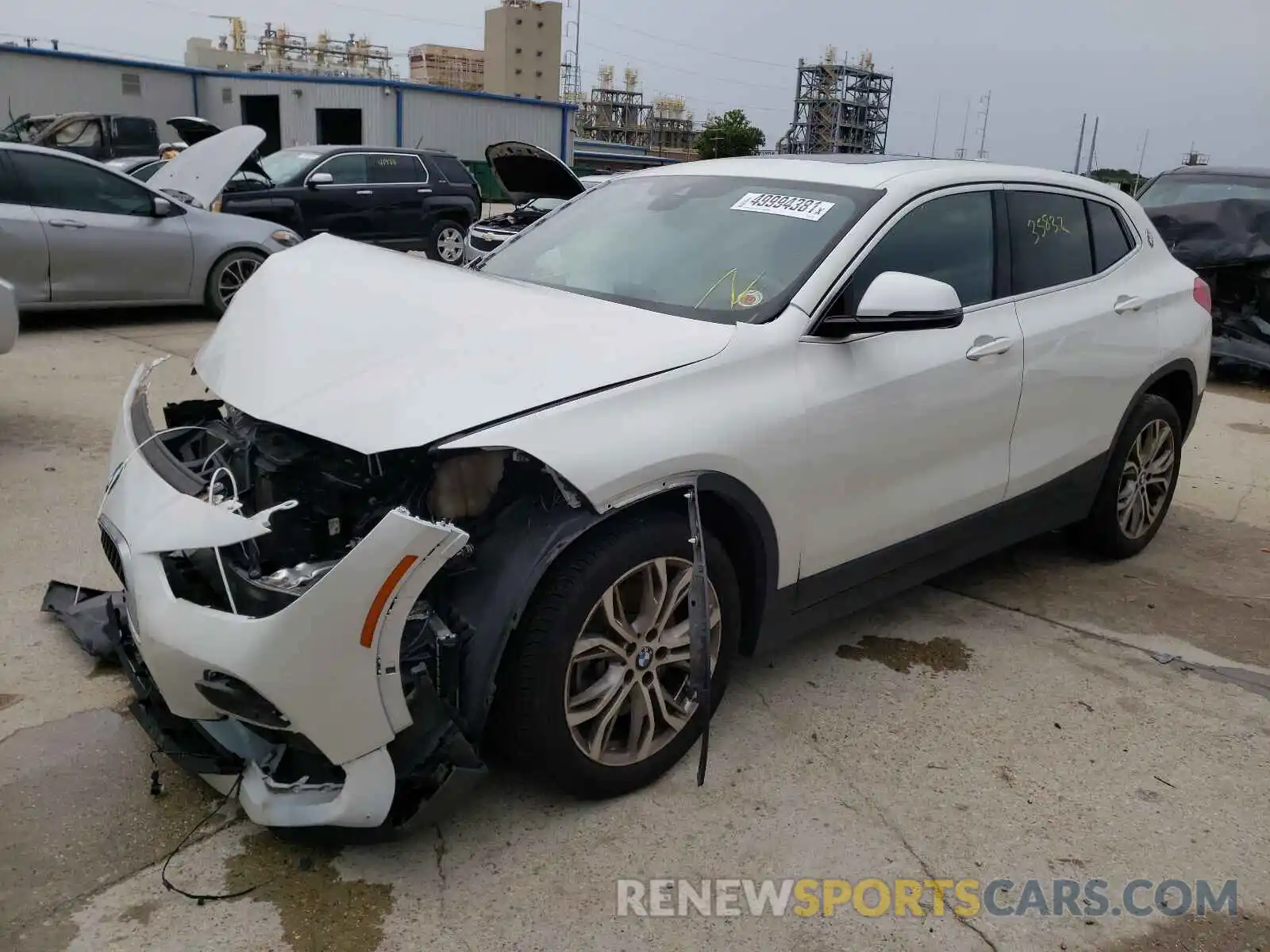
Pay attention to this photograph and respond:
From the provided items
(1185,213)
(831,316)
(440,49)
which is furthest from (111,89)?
(440,49)

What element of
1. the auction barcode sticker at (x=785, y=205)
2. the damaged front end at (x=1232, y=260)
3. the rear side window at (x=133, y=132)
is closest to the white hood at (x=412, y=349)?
the auction barcode sticker at (x=785, y=205)

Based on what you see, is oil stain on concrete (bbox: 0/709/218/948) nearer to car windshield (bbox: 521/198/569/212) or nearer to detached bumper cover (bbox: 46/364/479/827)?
detached bumper cover (bbox: 46/364/479/827)

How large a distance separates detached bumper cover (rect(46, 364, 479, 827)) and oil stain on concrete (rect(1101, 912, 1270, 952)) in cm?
166

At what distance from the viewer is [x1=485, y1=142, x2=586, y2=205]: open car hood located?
6801 mm

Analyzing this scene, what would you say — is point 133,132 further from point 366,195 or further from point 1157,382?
point 1157,382

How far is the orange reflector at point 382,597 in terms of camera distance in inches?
87.4

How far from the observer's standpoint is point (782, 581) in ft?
10.2

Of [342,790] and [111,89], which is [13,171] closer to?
[342,790]

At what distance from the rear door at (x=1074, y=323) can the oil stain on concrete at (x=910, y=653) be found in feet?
2.06

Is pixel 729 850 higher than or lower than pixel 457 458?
lower

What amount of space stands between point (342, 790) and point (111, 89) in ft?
119

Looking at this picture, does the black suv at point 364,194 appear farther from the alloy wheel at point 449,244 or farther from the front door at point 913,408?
the front door at point 913,408

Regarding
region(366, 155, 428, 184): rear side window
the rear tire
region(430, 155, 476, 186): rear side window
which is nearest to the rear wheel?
region(366, 155, 428, 184): rear side window

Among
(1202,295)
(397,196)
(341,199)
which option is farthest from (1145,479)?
(397,196)
